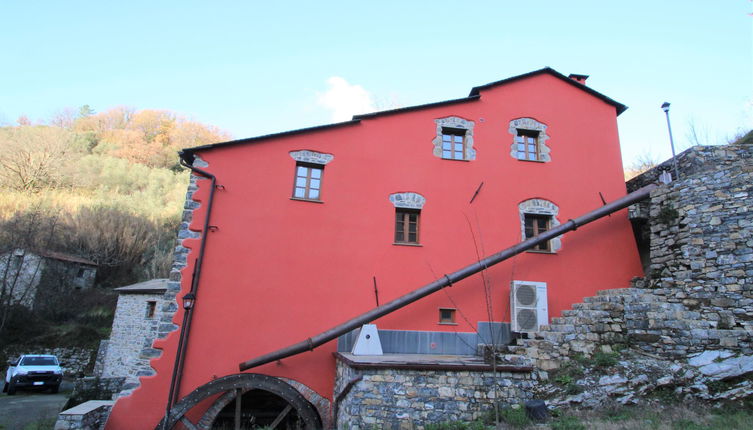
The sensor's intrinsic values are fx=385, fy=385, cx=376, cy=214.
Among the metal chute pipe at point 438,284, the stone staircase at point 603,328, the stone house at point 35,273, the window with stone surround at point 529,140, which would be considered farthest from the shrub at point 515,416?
the stone house at point 35,273

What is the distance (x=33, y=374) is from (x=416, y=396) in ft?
48.1

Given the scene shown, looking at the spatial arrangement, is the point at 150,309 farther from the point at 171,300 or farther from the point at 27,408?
the point at 171,300

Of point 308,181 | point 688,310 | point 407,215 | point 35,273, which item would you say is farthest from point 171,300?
point 35,273

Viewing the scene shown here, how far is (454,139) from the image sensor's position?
1010cm

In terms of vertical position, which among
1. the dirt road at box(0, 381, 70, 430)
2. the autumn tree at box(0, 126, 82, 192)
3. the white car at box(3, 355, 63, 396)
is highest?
the autumn tree at box(0, 126, 82, 192)

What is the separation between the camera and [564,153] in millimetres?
10312

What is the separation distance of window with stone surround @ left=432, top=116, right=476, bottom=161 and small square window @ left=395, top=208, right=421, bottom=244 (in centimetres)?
173

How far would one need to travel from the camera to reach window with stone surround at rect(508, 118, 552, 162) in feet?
33.4

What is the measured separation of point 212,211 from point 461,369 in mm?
6045

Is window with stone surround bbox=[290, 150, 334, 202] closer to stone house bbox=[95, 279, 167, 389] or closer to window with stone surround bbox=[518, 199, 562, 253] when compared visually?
window with stone surround bbox=[518, 199, 562, 253]

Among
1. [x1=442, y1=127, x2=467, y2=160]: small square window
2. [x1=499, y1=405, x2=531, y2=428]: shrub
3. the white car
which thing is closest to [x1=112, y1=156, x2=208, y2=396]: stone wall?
[x1=442, y1=127, x2=467, y2=160]: small square window

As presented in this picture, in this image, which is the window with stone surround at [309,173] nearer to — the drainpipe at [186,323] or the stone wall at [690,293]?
the drainpipe at [186,323]

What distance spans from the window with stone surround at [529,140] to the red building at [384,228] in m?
0.04

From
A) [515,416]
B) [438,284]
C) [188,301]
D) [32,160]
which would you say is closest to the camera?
[515,416]
